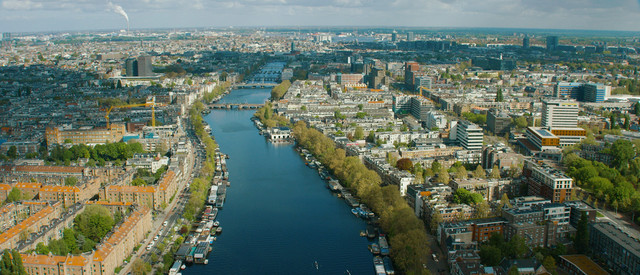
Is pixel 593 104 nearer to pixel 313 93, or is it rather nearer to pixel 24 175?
pixel 313 93

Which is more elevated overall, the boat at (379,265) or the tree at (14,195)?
the tree at (14,195)

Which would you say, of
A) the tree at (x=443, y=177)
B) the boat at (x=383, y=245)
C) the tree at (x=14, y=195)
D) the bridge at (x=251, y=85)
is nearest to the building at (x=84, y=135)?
the tree at (x=14, y=195)

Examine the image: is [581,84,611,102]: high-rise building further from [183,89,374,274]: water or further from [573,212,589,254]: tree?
[573,212,589,254]: tree

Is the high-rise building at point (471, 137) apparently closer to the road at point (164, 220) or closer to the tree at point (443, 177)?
the tree at point (443, 177)

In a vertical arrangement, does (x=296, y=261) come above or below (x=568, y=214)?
below

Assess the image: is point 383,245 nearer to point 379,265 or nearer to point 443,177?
point 379,265

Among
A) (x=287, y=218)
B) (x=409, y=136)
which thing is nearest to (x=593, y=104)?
(x=409, y=136)

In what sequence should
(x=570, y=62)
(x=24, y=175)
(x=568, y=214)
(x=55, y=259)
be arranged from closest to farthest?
(x=55, y=259)
(x=568, y=214)
(x=24, y=175)
(x=570, y=62)

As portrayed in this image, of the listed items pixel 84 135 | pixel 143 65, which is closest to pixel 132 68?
pixel 143 65
